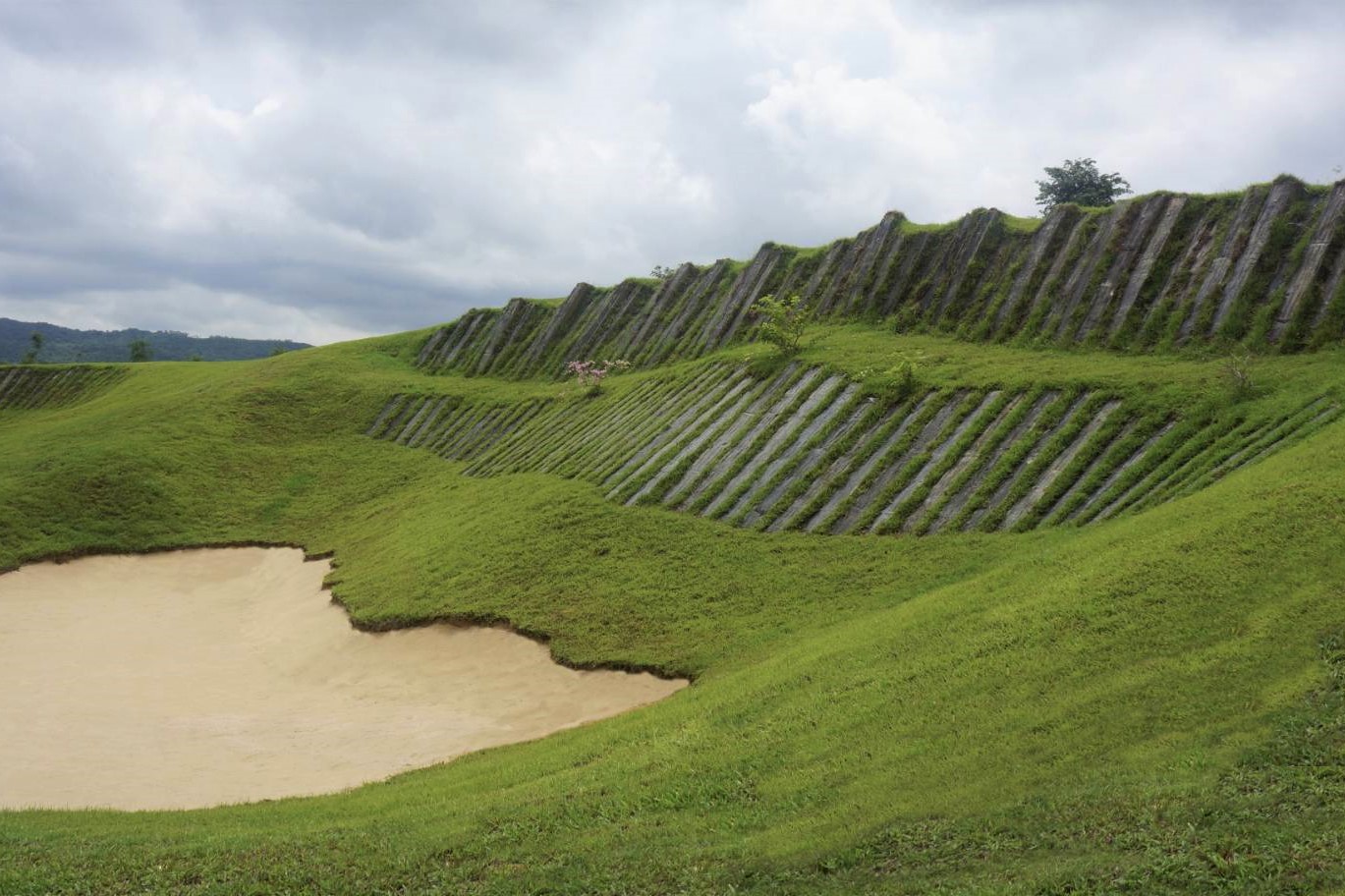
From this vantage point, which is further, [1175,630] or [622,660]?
[622,660]

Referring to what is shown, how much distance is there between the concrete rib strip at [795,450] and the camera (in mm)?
20984

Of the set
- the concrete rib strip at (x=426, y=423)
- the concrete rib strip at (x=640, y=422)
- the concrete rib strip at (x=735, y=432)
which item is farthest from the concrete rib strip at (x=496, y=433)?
the concrete rib strip at (x=735, y=432)

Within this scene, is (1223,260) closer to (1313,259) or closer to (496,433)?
(1313,259)

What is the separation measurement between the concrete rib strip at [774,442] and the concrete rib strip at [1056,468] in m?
6.62

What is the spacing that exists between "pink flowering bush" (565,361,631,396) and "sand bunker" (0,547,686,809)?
42.5 ft

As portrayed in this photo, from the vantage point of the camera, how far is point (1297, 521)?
36.5 ft

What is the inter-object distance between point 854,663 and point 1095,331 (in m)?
14.2

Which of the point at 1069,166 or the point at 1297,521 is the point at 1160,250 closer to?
the point at 1297,521

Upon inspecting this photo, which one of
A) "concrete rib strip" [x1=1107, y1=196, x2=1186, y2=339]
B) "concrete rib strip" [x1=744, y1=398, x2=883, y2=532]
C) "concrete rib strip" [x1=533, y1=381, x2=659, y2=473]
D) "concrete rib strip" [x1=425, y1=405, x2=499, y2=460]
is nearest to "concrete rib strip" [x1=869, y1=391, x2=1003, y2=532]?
"concrete rib strip" [x1=744, y1=398, x2=883, y2=532]

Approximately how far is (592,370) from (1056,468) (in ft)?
72.5

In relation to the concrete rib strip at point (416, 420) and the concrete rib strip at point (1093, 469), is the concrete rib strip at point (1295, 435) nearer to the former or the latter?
the concrete rib strip at point (1093, 469)

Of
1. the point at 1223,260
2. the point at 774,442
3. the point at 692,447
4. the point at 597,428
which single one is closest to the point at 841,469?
the point at 774,442

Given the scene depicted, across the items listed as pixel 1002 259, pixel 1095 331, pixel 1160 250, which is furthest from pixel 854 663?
pixel 1002 259

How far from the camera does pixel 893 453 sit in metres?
20.0
